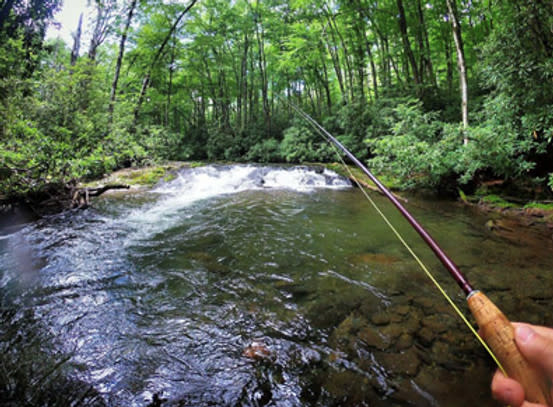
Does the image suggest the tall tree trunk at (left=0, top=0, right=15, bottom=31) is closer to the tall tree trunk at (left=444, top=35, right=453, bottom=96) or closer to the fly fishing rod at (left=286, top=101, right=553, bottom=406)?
the fly fishing rod at (left=286, top=101, right=553, bottom=406)

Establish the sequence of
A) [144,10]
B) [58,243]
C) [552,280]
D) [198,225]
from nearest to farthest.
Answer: [552,280] < [58,243] < [198,225] < [144,10]

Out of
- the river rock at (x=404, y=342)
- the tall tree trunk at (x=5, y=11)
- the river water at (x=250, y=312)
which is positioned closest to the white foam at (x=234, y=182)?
the river water at (x=250, y=312)

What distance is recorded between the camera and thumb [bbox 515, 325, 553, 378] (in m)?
1.07

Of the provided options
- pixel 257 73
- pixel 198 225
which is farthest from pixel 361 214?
pixel 257 73

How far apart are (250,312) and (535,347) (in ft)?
7.16

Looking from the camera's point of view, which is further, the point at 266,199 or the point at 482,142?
the point at 266,199

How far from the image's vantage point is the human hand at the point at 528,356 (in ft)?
3.51

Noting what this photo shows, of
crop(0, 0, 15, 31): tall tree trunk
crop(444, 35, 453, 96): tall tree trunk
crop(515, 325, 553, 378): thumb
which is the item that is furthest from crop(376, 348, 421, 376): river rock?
Answer: crop(444, 35, 453, 96): tall tree trunk

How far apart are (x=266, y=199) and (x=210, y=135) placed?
53.2ft

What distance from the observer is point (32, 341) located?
85.5 inches

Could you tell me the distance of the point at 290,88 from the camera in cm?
2770

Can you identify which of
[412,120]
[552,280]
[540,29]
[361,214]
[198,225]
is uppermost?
[540,29]

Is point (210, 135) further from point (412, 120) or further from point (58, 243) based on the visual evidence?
point (58, 243)

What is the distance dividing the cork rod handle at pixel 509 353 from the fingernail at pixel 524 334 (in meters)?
0.03
